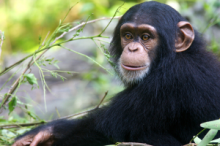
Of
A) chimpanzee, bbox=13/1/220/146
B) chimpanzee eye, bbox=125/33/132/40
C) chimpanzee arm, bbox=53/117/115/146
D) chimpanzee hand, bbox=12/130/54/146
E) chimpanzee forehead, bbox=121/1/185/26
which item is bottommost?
chimpanzee hand, bbox=12/130/54/146

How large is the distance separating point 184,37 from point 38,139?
247cm

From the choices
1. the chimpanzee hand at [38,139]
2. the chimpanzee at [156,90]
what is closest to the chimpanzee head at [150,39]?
the chimpanzee at [156,90]

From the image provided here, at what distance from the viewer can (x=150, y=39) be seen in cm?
358

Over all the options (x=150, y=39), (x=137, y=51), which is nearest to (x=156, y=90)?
(x=137, y=51)

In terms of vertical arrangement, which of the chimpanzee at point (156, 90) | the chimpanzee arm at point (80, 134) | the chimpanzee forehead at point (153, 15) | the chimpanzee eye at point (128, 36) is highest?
the chimpanzee forehead at point (153, 15)

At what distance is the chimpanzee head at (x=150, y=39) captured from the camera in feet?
11.4

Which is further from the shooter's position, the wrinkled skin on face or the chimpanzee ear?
the chimpanzee ear

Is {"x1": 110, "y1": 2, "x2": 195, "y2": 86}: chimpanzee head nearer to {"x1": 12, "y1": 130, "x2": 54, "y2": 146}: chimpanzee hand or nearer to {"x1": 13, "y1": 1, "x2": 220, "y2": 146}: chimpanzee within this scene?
{"x1": 13, "y1": 1, "x2": 220, "y2": 146}: chimpanzee

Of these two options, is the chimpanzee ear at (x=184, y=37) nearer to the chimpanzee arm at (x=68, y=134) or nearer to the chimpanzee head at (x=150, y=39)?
the chimpanzee head at (x=150, y=39)

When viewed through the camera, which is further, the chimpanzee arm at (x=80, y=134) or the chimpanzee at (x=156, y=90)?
the chimpanzee arm at (x=80, y=134)

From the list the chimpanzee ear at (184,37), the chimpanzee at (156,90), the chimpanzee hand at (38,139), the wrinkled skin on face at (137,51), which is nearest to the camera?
the chimpanzee at (156,90)

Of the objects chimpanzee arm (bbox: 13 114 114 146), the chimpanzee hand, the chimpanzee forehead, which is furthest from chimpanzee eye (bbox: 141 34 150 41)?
the chimpanzee hand

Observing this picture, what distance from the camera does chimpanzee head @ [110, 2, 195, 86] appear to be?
11.4ft

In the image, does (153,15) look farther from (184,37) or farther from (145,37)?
(184,37)
